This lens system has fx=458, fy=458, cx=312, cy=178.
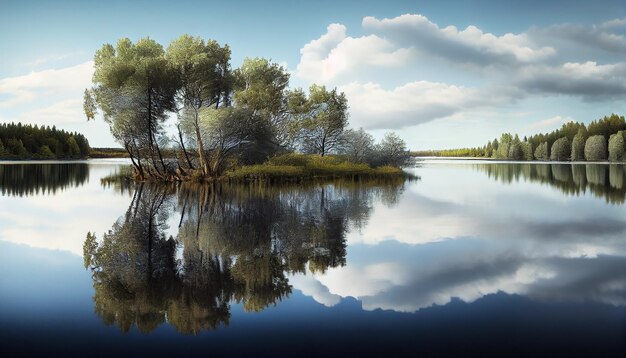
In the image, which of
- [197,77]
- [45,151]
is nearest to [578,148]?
[197,77]

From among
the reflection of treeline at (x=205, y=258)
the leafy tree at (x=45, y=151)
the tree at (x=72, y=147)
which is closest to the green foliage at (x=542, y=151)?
the reflection of treeline at (x=205, y=258)

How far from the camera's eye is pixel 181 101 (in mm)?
40344

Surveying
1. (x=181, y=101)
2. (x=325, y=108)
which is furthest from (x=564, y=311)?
(x=325, y=108)

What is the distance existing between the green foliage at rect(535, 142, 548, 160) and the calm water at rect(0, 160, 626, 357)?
149159mm

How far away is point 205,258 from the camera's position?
10.6 metres

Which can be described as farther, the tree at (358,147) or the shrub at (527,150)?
the shrub at (527,150)

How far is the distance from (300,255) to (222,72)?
3573 cm

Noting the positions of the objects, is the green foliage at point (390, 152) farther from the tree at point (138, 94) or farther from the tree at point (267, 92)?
the tree at point (138, 94)

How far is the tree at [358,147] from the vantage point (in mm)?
56469

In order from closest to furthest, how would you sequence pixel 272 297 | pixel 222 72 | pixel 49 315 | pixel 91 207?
pixel 49 315 < pixel 272 297 < pixel 91 207 < pixel 222 72

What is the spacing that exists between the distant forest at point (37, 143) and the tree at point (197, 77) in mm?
117323

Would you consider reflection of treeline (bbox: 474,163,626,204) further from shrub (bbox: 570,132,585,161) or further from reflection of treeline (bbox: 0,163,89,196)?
shrub (bbox: 570,132,585,161)

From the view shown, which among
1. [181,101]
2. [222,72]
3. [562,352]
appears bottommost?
[562,352]

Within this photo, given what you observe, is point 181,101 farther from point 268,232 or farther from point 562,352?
point 562,352
